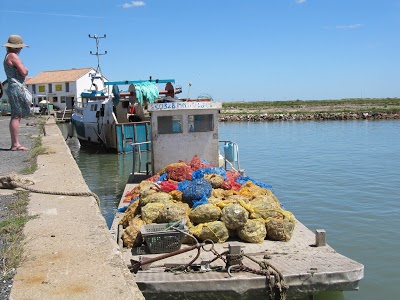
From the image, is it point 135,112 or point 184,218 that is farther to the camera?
point 135,112

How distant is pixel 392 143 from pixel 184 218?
1032 inches

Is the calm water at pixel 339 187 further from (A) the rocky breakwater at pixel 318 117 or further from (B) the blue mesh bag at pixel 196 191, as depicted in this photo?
(A) the rocky breakwater at pixel 318 117

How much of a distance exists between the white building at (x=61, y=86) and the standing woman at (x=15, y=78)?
58.1m

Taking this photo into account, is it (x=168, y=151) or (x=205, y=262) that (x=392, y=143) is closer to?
(x=168, y=151)

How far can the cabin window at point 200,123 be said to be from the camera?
37.4 feet

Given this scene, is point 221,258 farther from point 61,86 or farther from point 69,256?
point 61,86

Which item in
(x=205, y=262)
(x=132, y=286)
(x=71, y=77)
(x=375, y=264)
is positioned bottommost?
(x=375, y=264)

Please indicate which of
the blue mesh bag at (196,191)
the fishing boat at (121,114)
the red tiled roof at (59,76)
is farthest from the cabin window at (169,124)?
the red tiled roof at (59,76)

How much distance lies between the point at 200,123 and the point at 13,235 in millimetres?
7249

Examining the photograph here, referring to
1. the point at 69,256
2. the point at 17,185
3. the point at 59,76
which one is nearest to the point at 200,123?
the point at 17,185

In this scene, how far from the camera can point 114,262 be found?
394cm

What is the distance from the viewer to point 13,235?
4.56m

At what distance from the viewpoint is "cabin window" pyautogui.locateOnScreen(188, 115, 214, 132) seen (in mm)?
11391

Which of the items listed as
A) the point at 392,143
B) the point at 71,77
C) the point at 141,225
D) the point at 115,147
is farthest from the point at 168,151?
the point at 71,77
